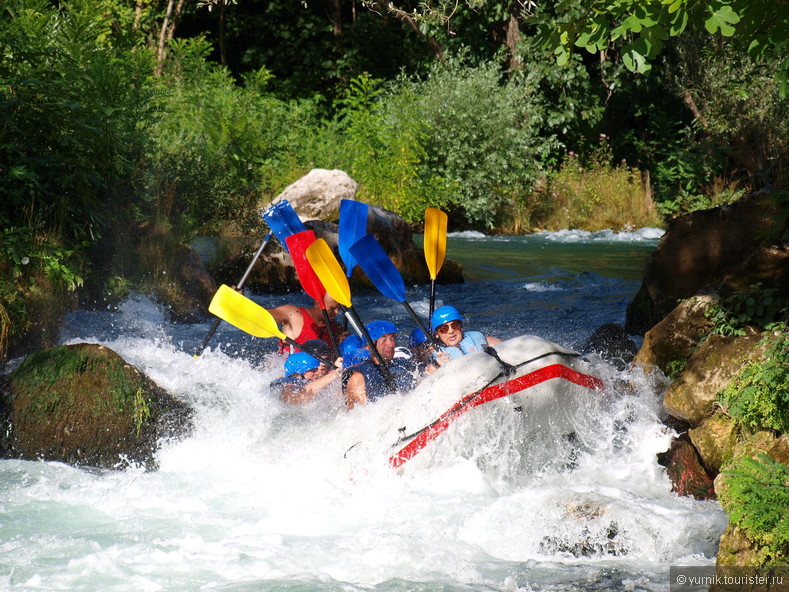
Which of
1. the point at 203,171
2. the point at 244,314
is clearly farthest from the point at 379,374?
the point at 203,171

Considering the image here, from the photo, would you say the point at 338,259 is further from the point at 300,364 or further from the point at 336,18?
the point at 336,18

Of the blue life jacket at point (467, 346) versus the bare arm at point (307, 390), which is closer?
the bare arm at point (307, 390)

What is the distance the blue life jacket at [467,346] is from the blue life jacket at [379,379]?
0.87 feet

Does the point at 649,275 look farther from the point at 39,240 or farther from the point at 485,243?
the point at 485,243

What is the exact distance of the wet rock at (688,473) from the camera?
423cm

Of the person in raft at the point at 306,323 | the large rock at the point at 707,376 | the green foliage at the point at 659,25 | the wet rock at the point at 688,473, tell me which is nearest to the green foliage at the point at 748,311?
the large rock at the point at 707,376

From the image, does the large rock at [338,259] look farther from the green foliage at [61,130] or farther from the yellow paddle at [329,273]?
the yellow paddle at [329,273]

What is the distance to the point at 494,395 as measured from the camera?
180 inches

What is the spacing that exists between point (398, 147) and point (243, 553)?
1022 centimetres

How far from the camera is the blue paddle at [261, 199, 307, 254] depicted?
6.67 metres

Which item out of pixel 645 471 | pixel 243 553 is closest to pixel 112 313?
pixel 243 553

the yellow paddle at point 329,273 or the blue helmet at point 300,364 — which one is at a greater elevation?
the yellow paddle at point 329,273

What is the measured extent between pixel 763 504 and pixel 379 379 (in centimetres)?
250

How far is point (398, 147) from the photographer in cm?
1349
